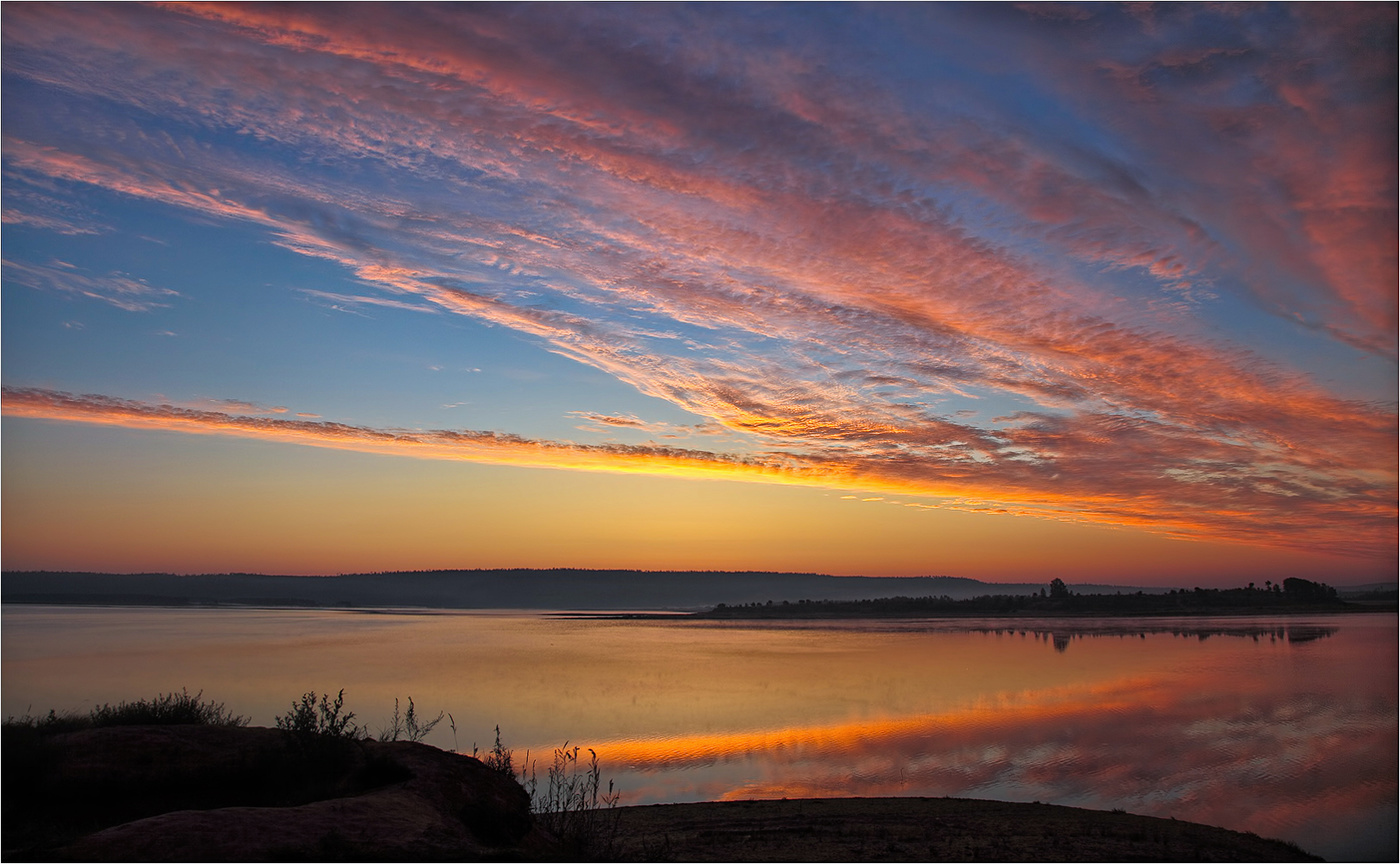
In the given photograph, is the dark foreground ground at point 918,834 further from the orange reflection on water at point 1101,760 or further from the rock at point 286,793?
the rock at point 286,793

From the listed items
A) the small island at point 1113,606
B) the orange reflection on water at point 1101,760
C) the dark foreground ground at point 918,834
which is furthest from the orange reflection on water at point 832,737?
the small island at point 1113,606

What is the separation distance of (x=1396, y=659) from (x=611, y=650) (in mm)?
35917

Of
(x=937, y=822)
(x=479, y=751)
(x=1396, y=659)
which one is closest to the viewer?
(x=937, y=822)

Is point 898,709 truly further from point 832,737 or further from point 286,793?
point 286,793

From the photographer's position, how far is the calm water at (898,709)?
49.1 feet

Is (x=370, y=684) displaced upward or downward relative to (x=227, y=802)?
downward

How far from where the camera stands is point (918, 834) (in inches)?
442

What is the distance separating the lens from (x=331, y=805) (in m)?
7.34

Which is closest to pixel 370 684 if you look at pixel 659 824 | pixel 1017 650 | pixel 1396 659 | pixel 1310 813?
pixel 659 824

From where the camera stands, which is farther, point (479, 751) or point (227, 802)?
point (479, 751)

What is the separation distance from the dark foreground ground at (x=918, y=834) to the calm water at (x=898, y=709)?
1.57 m

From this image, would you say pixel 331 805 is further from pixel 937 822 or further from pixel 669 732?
pixel 669 732

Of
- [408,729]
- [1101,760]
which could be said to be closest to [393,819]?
[408,729]

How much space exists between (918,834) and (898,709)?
12666mm
